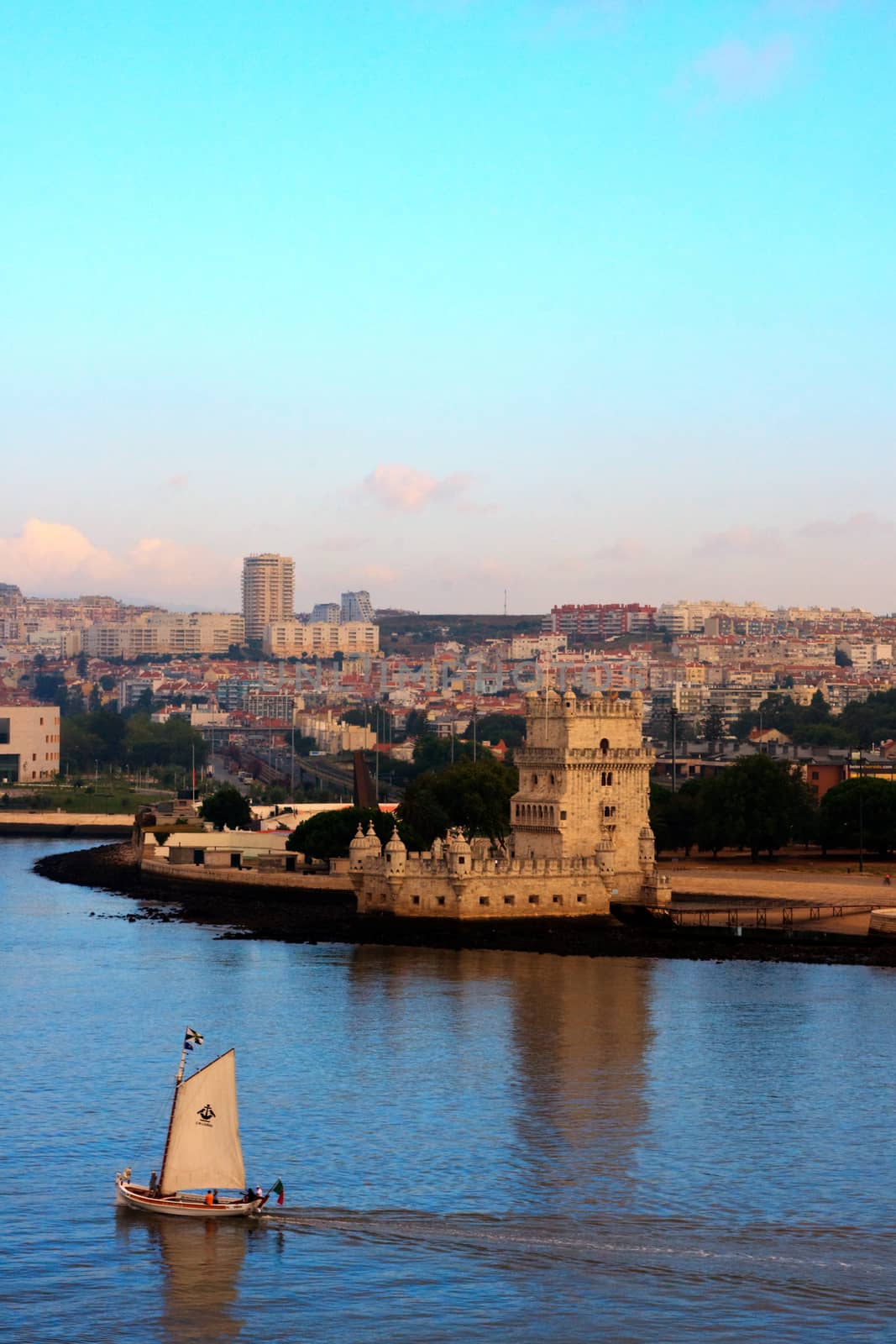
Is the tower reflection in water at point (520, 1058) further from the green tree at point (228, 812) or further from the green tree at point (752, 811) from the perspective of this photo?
the green tree at point (228, 812)

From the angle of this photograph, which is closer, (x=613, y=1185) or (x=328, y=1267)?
(x=328, y=1267)

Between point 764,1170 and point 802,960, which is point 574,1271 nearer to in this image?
point 764,1170

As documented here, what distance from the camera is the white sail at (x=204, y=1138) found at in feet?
119

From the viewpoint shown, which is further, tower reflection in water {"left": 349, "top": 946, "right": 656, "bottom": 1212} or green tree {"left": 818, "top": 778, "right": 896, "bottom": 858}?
green tree {"left": 818, "top": 778, "right": 896, "bottom": 858}

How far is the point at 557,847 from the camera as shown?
235 ft

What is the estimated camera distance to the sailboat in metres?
36.1

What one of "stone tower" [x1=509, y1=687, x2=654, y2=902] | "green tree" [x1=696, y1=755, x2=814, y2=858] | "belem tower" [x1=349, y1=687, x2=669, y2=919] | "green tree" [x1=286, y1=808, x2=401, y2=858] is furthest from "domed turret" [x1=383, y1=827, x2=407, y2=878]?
"green tree" [x1=696, y1=755, x2=814, y2=858]

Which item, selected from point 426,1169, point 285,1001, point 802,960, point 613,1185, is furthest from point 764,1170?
point 802,960

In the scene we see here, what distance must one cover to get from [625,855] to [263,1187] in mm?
36365

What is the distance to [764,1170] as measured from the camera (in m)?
39.0

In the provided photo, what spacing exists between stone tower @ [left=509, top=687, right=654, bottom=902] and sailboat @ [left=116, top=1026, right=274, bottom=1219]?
117 feet

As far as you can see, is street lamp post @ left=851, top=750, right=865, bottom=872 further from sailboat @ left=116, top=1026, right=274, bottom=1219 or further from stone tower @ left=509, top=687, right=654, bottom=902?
sailboat @ left=116, top=1026, right=274, bottom=1219

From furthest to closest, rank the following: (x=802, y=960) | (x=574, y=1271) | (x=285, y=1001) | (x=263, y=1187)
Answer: (x=802, y=960) → (x=285, y=1001) → (x=263, y=1187) → (x=574, y=1271)

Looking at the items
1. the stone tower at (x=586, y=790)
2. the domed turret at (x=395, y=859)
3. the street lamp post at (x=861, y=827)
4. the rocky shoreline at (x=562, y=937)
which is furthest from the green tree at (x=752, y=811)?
the domed turret at (x=395, y=859)
